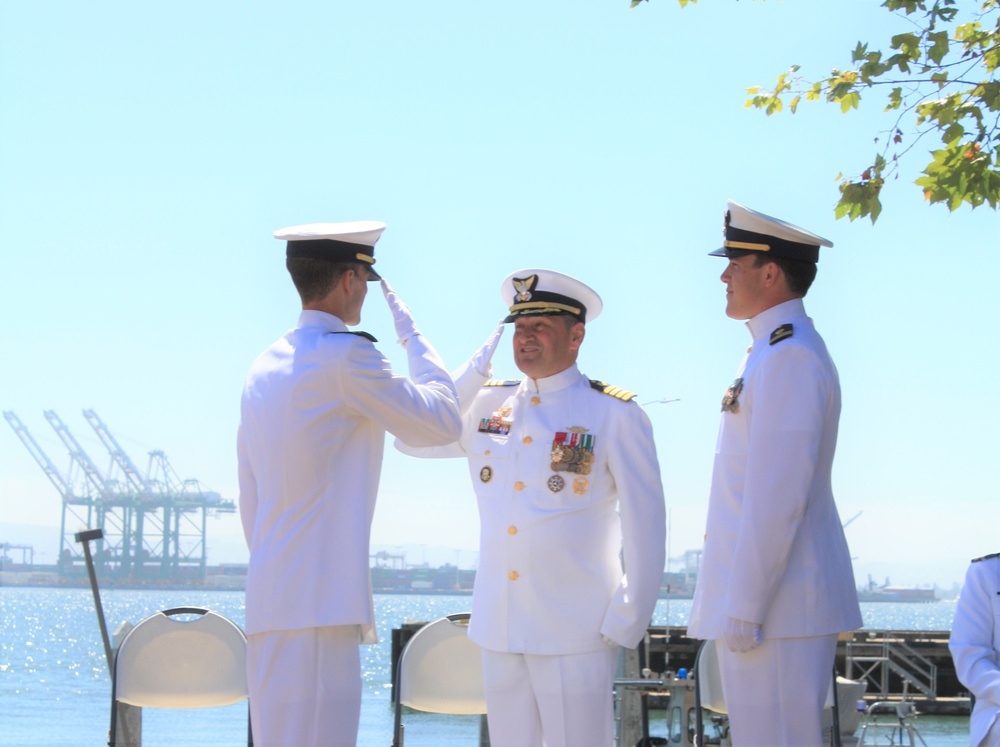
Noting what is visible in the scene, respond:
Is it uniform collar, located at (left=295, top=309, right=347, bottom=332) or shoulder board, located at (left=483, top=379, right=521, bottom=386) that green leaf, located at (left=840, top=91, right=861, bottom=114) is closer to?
shoulder board, located at (left=483, top=379, right=521, bottom=386)

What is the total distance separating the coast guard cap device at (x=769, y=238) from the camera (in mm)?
4035

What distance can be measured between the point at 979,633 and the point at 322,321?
2818mm

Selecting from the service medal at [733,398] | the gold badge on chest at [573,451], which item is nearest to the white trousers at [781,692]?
the service medal at [733,398]

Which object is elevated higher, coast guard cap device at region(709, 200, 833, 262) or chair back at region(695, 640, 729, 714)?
coast guard cap device at region(709, 200, 833, 262)

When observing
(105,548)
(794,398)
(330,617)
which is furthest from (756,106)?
(105,548)

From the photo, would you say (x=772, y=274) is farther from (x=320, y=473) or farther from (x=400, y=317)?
(x=320, y=473)

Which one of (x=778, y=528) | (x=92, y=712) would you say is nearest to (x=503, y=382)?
(x=778, y=528)

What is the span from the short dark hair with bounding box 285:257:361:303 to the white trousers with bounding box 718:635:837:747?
155 cm

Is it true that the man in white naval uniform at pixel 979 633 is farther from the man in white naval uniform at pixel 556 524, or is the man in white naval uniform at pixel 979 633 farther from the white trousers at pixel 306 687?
the white trousers at pixel 306 687

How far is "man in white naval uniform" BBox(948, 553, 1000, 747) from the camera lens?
508 centimetres

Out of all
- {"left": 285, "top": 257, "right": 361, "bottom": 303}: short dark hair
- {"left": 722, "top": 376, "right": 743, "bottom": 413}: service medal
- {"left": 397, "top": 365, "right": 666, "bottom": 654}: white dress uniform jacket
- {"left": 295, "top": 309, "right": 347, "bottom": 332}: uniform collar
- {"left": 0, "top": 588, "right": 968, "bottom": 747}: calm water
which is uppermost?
{"left": 285, "top": 257, "right": 361, "bottom": 303}: short dark hair

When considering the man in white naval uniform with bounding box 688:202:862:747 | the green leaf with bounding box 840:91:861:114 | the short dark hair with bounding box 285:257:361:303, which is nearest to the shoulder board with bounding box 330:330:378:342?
the short dark hair with bounding box 285:257:361:303

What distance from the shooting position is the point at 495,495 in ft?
15.4

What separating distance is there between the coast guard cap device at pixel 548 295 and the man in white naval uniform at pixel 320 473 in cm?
76
